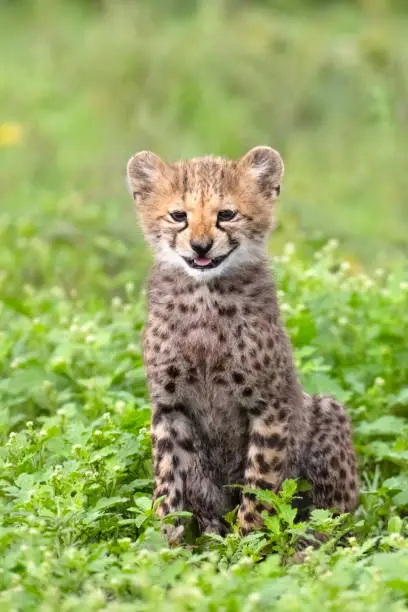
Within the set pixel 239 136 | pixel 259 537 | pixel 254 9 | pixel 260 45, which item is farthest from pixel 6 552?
pixel 254 9

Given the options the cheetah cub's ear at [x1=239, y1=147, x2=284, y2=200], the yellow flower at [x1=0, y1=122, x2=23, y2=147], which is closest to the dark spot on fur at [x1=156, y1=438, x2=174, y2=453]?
the cheetah cub's ear at [x1=239, y1=147, x2=284, y2=200]

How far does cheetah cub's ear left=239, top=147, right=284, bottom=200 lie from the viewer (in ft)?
21.0

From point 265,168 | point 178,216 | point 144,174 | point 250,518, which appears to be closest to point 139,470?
point 250,518

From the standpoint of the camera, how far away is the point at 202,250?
19.6 feet

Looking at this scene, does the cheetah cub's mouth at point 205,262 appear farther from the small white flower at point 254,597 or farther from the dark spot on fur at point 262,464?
the small white flower at point 254,597

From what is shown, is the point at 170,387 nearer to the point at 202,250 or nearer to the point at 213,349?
the point at 213,349

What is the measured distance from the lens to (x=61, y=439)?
21.3 ft

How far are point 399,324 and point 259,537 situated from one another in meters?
2.50

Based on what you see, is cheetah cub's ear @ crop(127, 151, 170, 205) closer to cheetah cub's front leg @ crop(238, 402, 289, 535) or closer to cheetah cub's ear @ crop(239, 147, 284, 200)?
cheetah cub's ear @ crop(239, 147, 284, 200)

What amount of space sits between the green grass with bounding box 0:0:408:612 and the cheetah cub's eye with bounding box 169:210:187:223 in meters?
0.98

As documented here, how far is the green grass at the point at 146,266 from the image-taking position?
16.6 ft

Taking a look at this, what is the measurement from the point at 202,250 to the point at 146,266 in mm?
4620

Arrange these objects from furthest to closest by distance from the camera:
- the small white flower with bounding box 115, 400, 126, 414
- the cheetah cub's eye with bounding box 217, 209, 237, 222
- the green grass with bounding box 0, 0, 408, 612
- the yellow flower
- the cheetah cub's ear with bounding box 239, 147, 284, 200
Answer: the yellow flower
the small white flower with bounding box 115, 400, 126, 414
the cheetah cub's ear with bounding box 239, 147, 284, 200
the cheetah cub's eye with bounding box 217, 209, 237, 222
the green grass with bounding box 0, 0, 408, 612

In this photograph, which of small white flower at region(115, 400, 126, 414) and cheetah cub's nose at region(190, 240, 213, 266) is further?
Answer: small white flower at region(115, 400, 126, 414)
